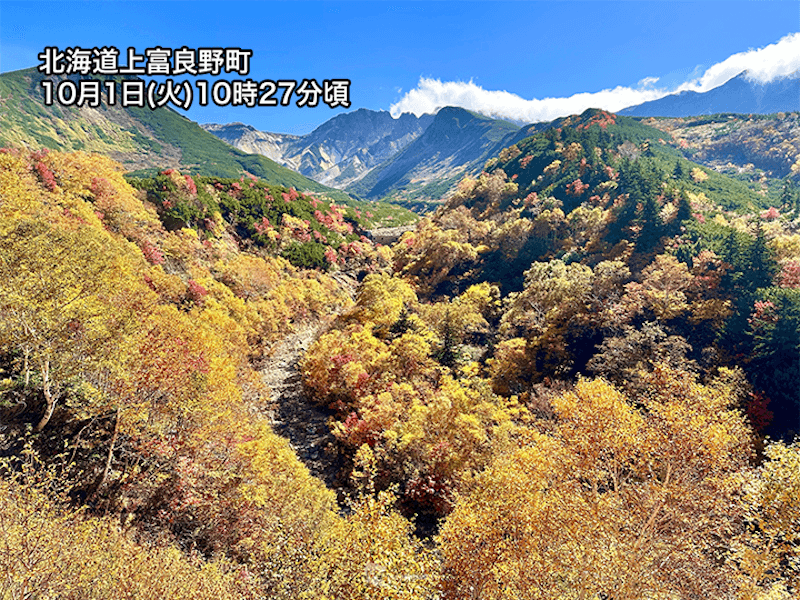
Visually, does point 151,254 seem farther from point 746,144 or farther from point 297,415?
point 746,144

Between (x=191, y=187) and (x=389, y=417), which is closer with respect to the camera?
(x=389, y=417)

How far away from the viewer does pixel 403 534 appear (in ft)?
50.7

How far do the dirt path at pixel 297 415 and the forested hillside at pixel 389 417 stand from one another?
109cm

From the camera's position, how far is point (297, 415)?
42812 mm

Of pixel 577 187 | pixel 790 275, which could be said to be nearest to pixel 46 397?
pixel 790 275

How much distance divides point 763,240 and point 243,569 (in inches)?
2451

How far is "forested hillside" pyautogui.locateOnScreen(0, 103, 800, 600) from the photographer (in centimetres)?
1534

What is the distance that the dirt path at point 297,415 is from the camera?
36.2 m

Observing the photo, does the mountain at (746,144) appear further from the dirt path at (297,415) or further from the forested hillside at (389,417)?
the dirt path at (297,415)

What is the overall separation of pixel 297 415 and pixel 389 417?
14.5 meters

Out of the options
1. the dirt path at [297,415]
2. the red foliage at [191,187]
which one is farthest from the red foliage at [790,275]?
the red foliage at [191,187]

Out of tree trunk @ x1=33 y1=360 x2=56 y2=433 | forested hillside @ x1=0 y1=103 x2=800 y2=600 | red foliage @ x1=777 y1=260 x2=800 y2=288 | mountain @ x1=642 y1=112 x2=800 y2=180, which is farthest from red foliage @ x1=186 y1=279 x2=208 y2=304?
mountain @ x1=642 y1=112 x2=800 y2=180

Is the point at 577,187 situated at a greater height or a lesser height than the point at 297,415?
greater

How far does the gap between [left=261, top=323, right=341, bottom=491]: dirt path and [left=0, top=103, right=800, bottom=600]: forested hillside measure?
1.09 metres
